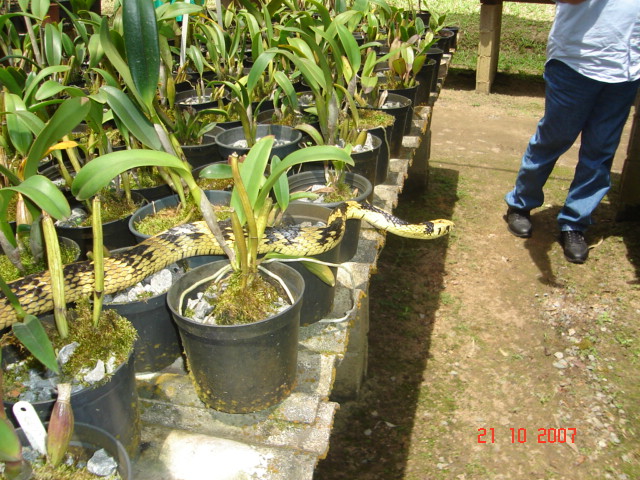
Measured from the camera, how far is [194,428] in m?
1.18

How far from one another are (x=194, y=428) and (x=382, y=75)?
290 centimetres

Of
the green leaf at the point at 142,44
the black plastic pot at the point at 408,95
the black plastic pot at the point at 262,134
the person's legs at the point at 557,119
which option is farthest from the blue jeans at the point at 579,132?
the green leaf at the point at 142,44

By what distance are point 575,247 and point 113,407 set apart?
2.89 meters

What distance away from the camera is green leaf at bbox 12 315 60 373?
91 centimetres

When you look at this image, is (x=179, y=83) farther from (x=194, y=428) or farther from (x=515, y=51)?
(x=515, y=51)

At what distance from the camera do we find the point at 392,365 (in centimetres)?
257

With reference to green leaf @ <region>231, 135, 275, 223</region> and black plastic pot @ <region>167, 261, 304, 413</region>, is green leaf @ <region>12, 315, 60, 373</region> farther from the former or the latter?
green leaf @ <region>231, 135, 275, 223</region>

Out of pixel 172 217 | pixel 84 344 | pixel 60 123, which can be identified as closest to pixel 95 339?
pixel 84 344

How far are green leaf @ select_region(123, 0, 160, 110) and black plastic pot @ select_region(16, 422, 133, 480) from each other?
26.8 inches

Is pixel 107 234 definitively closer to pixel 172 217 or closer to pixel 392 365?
pixel 172 217

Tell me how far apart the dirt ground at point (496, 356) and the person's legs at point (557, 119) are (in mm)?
504

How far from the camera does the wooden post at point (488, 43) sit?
5.86 meters

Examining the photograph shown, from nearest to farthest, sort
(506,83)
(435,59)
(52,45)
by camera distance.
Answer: (52,45), (435,59), (506,83)

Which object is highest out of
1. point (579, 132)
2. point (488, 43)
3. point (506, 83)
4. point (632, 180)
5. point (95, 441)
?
point (95, 441)
